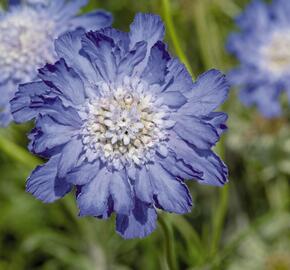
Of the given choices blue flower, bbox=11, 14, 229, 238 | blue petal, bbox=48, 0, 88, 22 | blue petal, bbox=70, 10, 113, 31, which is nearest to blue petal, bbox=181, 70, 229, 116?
blue flower, bbox=11, 14, 229, 238

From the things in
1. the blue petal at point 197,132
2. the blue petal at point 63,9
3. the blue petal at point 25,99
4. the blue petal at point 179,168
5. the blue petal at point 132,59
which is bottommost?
the blue petal at point 179,168

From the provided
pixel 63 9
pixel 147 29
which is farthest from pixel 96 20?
pixel 147 29

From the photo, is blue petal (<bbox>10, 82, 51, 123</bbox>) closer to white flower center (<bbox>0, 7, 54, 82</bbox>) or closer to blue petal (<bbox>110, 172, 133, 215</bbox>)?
blue petal (<bbox>110, 172, 133, 215</bbox>)

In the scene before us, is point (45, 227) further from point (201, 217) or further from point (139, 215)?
point (139, 215)

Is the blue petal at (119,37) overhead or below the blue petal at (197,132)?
overhead

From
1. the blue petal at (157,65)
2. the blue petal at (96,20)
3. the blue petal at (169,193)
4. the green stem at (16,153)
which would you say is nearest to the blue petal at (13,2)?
the blue petal at (96,20)

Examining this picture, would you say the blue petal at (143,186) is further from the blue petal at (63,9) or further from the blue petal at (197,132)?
the blue petal at (63,9)
